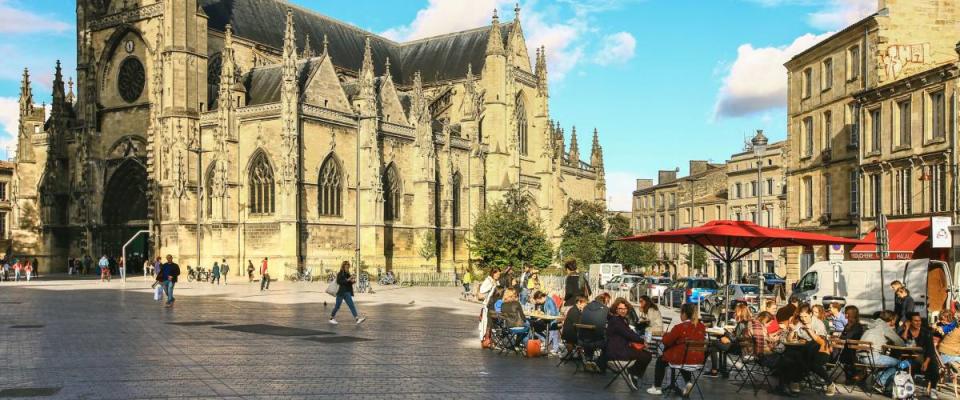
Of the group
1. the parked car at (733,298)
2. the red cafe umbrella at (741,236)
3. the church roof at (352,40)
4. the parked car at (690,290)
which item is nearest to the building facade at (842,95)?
the parked car at (733,298)

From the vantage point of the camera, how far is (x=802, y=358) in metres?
11.8

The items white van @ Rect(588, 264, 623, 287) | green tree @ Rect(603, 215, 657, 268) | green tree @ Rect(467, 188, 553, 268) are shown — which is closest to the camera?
green tree @ Rect(467, 188, 553, 268)

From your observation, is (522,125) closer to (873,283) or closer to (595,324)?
(873,283)

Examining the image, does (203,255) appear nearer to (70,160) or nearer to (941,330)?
(70,160)

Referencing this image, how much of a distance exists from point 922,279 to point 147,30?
41326 millimetres

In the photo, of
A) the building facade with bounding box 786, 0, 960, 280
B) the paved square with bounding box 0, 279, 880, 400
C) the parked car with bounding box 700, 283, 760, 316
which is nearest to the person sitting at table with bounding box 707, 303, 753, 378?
the paved square with bounding box 0, 279, 880, 400

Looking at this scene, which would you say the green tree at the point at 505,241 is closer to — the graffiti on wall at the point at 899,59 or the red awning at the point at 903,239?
the red awning at the point at 903,239

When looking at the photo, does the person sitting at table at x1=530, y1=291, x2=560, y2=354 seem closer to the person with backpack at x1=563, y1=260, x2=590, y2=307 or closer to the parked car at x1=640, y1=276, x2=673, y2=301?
the person with backpack at x1=563, y1=260, x2=590, y2=307

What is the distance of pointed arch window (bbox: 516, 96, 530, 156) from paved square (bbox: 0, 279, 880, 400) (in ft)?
135

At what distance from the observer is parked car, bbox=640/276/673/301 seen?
1326 inches

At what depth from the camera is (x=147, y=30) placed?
48.5m

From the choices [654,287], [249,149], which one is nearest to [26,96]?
[249,149]

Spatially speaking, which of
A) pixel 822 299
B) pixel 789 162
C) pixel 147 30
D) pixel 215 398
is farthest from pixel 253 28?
pixel 215 398

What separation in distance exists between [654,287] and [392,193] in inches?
829
